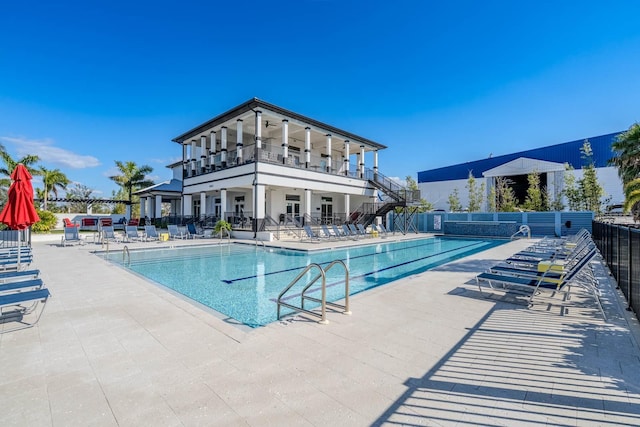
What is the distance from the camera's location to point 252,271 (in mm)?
9766

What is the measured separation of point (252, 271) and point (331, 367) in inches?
283

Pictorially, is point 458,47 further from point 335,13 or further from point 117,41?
point 117,41

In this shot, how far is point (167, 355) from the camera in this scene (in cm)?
327

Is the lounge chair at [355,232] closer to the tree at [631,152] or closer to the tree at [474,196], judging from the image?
the tree at [631,152]

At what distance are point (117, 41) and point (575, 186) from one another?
129 ft

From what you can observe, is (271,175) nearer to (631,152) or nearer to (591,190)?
(631,152)

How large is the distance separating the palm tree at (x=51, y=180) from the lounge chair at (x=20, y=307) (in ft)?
112

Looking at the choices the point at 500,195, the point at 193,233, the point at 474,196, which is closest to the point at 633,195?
the point at 193,233

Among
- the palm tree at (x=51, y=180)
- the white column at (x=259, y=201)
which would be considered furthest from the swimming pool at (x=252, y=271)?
the palm tree at (x=51, y=180)

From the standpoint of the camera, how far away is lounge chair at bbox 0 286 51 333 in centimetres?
397

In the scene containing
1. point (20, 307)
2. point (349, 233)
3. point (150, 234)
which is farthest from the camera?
point (349, 233)

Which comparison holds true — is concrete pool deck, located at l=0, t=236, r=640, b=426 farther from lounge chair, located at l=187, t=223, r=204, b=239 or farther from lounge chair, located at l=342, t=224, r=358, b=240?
lounge chair, located at l=187, t=223, r=204, b=239

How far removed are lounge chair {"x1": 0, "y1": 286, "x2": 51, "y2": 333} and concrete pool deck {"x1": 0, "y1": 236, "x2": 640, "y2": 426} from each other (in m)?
0.26

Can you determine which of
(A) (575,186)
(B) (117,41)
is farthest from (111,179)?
(A) (575,186)
